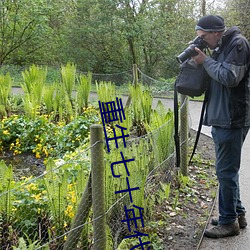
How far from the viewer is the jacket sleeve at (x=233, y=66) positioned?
280 centimetres

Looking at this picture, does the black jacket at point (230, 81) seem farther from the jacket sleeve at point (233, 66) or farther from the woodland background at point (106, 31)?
the woodland background at point (106, 31)

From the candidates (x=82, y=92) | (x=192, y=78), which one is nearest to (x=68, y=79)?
(x=82, y=92)

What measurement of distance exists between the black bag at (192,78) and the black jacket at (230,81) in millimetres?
90

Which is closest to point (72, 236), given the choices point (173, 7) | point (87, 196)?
point (87, 196)

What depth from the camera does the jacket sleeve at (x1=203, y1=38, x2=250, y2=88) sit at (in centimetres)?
280

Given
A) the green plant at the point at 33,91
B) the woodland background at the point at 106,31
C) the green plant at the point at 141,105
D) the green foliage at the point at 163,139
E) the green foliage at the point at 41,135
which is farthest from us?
the woodland background at the point at 106,31

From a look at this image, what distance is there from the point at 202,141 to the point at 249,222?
10.2 ft

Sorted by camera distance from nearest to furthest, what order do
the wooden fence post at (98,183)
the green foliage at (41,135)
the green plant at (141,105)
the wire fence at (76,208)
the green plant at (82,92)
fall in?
1. the wooden fence post at (98,183)
2. the wire fence at (76,208)
3. the green foliage at (41,135)
4. the green plant at (141,105)
5. the green plant at (82,92)

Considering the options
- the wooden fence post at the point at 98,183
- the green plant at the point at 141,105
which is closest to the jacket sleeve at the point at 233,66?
the wooden fence post at the point at 98,183

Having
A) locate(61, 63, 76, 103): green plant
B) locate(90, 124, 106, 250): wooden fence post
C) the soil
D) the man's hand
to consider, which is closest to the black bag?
the man's hand

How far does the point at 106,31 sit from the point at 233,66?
13358 millimetres

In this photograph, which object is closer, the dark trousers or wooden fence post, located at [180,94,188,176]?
the dark trousers

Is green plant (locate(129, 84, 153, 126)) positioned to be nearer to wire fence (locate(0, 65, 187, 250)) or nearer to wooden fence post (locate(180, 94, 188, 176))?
wooden fence post (locate(180, 94, 188, 176))

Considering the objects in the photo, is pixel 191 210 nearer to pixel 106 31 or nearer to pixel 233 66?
pixel 233 66
